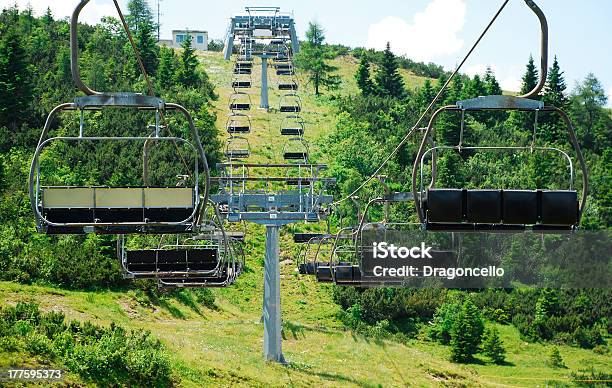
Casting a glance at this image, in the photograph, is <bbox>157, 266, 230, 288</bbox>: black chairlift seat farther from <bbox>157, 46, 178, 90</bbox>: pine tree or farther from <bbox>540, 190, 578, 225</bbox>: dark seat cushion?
<bbox>157, 46, 178, 90</bbox>: pine tree

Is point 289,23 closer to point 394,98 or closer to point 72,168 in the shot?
point 394,98

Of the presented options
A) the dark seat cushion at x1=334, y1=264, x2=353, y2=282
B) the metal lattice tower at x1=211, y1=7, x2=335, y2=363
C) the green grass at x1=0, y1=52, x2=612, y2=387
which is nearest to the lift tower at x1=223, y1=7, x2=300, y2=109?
the metal lattice tower at x1=211, y1=7, x2=335, y2=363

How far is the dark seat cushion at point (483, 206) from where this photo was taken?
Answer: 1520 cm

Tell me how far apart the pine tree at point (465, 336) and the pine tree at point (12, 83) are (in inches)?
1119

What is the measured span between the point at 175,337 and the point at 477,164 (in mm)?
36293

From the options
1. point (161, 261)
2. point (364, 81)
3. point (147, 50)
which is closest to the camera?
point (161, 261)

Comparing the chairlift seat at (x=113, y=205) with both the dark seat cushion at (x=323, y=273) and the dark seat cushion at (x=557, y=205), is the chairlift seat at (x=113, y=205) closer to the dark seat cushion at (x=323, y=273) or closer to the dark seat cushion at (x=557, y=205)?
the dark seat cushion at (x=557, y=205)

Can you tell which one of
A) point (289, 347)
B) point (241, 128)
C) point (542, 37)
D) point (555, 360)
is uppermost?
point (542, 37)

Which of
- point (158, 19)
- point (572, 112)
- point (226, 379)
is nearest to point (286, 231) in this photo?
point (226, 379)

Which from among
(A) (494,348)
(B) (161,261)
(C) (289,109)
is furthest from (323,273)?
(C) (289,109)

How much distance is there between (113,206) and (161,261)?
6.86 meters

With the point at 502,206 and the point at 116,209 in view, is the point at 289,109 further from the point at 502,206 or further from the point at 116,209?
the point at 502,206

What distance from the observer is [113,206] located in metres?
15.6

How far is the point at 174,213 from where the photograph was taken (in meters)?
15.7
